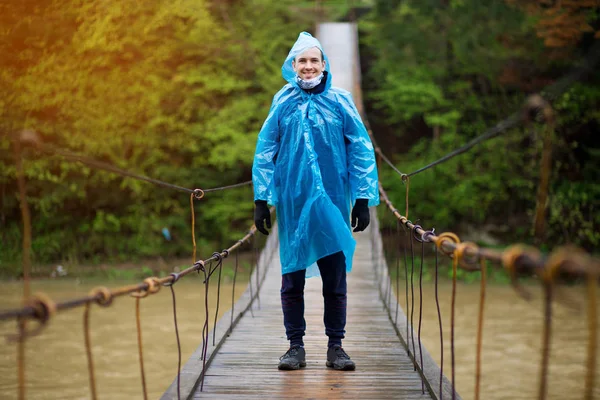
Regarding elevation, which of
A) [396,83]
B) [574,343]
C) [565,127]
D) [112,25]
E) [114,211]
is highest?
[112,25]

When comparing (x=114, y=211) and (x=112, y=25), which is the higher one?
(x=112, y=25)

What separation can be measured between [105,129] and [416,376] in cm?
787

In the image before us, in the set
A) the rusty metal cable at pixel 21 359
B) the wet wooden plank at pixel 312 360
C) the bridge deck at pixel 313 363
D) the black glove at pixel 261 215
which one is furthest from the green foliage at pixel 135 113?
the rusty metal cable at pixel 21 359

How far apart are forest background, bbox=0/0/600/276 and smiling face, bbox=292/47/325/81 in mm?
6617

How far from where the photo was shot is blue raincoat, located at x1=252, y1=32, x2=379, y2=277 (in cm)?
220

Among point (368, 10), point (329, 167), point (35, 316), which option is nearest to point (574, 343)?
point (329, 167)

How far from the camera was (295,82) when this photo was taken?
7.56 ft

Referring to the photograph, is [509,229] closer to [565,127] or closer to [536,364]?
[565,127]

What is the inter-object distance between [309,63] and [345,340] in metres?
1.20

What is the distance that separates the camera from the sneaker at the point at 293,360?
7.77 ft

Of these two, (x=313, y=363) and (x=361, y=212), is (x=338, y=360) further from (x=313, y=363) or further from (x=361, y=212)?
(x=361, y=212)

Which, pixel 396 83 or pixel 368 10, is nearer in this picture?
pixel 396 83

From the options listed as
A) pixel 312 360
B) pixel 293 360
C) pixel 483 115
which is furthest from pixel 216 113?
pixel 293 360

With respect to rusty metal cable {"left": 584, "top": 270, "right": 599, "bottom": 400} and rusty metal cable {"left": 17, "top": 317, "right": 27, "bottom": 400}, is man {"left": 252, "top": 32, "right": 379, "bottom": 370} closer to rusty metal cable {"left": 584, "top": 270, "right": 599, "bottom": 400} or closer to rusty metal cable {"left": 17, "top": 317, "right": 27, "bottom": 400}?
rusty metal cable {"left": 17, "top": 317, "right": 27, "bottom": 400}
